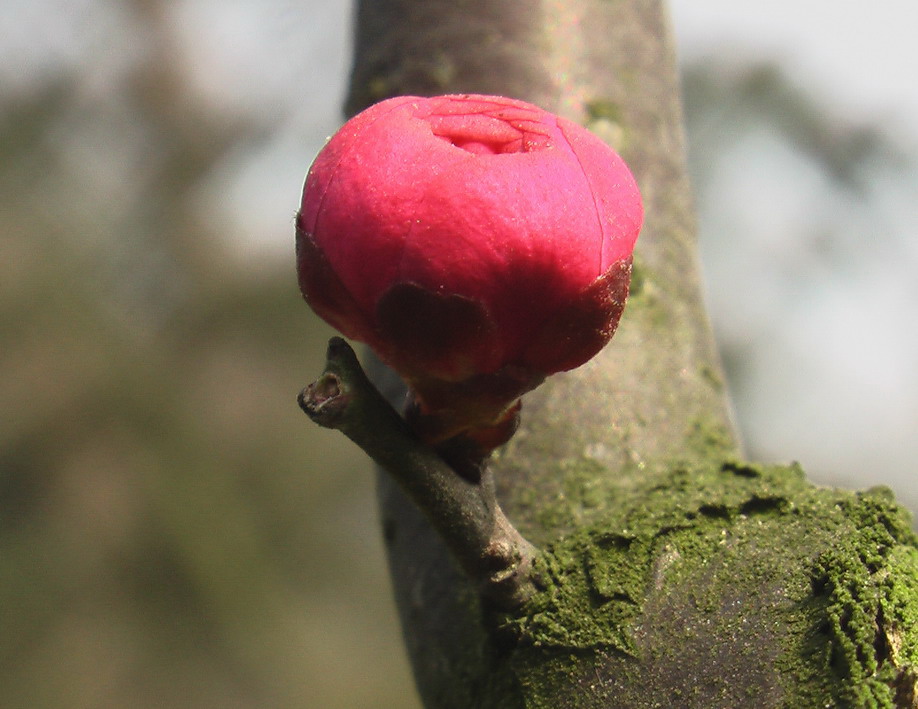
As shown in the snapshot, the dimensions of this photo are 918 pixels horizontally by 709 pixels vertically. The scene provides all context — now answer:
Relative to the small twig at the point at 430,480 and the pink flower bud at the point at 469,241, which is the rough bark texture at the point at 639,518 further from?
the pink flower bud at the point at 469,241

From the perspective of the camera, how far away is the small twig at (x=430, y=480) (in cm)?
62

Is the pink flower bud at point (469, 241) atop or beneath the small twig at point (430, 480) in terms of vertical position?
atop

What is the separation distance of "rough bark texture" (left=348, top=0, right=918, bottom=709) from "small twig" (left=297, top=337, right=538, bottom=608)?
0.05m

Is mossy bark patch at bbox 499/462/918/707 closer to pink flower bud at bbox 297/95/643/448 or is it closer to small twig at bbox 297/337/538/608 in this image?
small twig at bbox 297/337/538/608

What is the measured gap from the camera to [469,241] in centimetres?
57

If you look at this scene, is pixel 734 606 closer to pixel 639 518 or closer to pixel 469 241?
pixel 639 518

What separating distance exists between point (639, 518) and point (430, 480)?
0.96 ft

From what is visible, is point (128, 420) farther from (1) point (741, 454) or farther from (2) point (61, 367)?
(1) point (741, 454)

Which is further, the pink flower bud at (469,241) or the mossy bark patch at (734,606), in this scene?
the mossy bark patch at (734,606)

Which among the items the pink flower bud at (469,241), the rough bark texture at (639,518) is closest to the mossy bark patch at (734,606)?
the rough bark texture at (639,518)

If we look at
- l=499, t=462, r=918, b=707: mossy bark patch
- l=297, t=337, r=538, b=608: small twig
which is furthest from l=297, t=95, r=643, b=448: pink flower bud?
l=499, t=462, r=918, b=707: mossy bark patch

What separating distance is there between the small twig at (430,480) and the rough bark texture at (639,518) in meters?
0.05

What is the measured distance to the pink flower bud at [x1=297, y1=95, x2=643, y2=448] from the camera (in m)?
0.57

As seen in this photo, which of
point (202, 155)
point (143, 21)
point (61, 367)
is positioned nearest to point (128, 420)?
point (61, 367)
